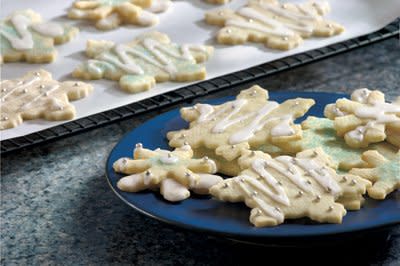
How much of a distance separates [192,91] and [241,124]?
22 cm

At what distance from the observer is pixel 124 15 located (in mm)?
1524

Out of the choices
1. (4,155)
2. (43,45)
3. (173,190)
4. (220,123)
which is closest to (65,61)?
(43,45)

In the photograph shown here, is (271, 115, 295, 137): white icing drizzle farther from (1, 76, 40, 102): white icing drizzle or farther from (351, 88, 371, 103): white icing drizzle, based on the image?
(1, 76, 40, 102): white icing drizzle

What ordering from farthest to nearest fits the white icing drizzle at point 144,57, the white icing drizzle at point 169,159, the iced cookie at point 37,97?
the white icing drizzle at point 144,57 → the iced cookie at point 37,97 → the white icing drizzle at point 169,159

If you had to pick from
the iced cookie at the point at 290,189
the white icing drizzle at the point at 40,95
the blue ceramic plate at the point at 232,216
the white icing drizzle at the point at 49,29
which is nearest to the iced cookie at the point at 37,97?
the white icing drizzle at the point at 40,95

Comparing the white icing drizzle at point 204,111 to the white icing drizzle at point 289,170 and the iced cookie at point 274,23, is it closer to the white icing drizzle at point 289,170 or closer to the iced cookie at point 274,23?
the white icing drizzle at point 289,170

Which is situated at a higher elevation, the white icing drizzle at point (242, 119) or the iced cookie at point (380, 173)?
the iced cookie at point (380, 173)

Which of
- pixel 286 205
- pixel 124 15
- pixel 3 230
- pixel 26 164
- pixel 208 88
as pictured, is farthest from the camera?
pixel 124 15

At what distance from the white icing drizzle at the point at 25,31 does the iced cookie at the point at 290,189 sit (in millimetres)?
535

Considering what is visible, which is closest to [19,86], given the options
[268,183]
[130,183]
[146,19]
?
[146,19]

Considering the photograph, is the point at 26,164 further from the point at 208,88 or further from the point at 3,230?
the point at 208,88

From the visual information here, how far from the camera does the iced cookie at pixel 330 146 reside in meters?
1.07

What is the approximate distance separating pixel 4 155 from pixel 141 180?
0.31 metres

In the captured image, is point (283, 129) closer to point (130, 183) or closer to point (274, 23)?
point (130, 183)
